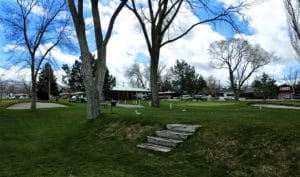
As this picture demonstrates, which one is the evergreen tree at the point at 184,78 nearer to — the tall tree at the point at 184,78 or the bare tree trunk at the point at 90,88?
the tall tree at the point at 184,78

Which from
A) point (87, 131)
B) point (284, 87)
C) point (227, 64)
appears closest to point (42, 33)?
point (87, 131)

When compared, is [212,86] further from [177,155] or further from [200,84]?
[177,155]

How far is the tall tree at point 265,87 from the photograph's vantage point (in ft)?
210

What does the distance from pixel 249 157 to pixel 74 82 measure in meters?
73.0

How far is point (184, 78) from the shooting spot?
9094cm

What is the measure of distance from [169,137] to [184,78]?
82910 mm

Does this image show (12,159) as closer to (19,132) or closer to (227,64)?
(19,132)

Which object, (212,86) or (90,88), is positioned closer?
(90,88)

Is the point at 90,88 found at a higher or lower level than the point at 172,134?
higher

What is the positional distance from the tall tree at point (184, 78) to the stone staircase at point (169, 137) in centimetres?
8102

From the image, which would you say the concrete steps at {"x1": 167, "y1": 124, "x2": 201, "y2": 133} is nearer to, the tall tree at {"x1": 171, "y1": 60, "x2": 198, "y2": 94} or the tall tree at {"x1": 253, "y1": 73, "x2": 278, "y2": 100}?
the tall tree at {"x1": 253, "y1": 73, "x2": 278, "y2": 100}

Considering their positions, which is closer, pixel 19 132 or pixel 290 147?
pixel 290 147

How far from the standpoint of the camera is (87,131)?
11609mm

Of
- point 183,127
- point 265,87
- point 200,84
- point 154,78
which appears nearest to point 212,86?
point 200,84
